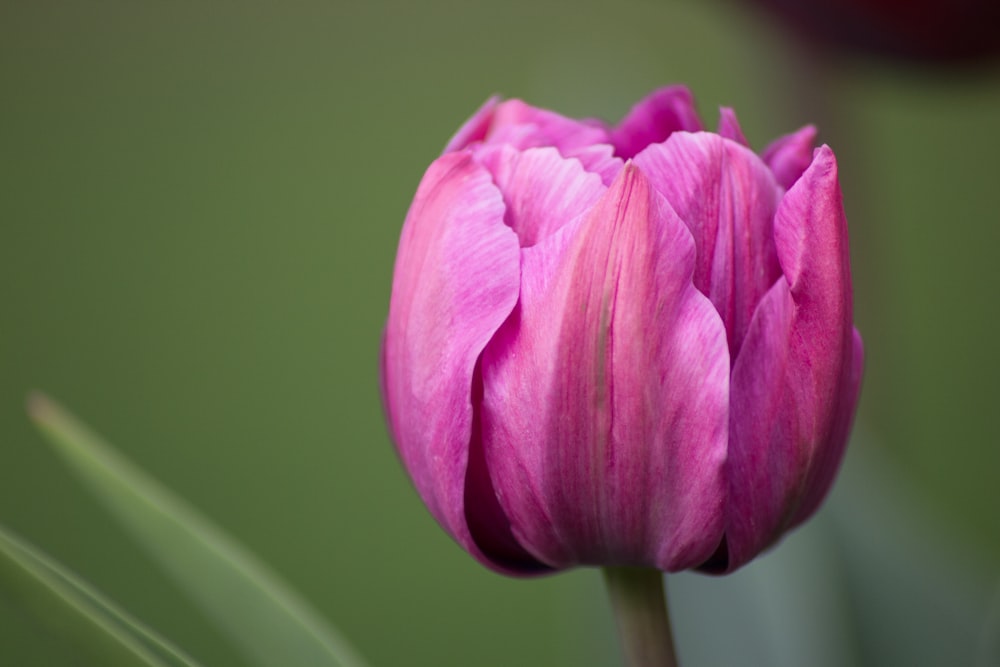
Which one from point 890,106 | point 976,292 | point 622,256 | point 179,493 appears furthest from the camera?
point 890,106

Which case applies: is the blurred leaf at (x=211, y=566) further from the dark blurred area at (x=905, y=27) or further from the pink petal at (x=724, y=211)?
the dark blurred area at (x=905, y=27)

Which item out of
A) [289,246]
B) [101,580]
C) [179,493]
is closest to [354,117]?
[289,246]

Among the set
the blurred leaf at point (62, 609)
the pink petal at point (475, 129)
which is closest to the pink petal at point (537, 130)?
the pink petal at point (475, 129)

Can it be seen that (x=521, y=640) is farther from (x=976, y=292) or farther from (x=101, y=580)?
(x=976, y=292)

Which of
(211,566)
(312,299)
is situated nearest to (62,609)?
(211,566)

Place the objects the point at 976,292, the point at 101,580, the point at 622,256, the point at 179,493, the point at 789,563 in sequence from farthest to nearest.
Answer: the point at 976,292 < the point at 179,493 < the point at 101,580 < the point at 789,563 < the point at 622,256

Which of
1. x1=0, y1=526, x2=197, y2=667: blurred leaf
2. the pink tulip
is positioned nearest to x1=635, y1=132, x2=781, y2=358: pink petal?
the pink tulip
